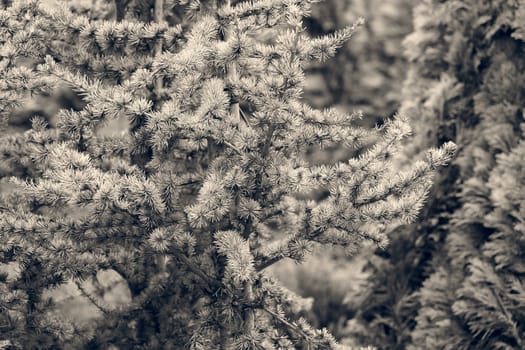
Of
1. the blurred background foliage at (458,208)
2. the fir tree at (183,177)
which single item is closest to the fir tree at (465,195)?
the blurred background foliage at (458,208)

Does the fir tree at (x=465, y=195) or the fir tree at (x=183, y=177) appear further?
the fir tree at (x=465, y=195)

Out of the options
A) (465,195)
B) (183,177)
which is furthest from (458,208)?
(183,177)

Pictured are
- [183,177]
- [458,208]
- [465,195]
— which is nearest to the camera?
[183,177]

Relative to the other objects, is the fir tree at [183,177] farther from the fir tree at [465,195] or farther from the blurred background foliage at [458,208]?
the fir tree at [465,195]

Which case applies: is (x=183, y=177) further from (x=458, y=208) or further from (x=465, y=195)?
(x=458, y=208)

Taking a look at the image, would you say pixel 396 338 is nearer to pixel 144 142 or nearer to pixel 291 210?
pixel 291 210

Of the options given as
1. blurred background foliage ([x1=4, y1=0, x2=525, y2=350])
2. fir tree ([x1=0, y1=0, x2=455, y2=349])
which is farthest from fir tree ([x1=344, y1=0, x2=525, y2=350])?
fir tree ([x1=0, y1=0, x2=455, y2=349])

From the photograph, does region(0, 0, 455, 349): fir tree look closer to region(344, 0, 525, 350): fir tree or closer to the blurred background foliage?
the blurred background foliage
